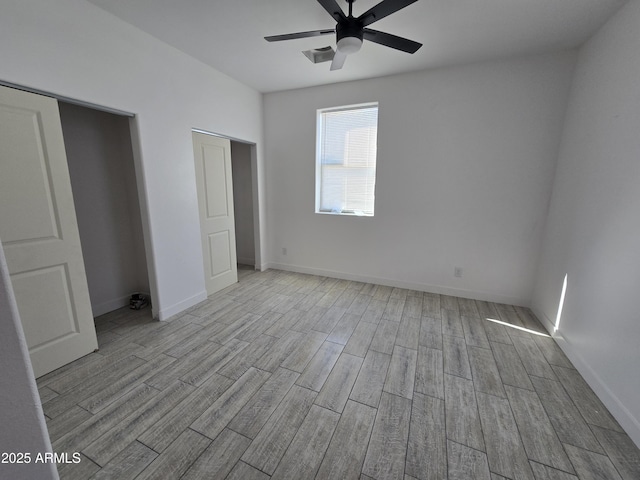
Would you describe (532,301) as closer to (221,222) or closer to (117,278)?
(221,222)

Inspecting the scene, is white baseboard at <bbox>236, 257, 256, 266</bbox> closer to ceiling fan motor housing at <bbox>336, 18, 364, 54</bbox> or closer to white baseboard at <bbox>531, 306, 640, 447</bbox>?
ceiling fan motor housing at <bbox>336, 18, 364, 54</bbox>

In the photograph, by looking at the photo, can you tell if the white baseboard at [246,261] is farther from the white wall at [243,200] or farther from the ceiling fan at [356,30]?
the ceiling fan at [356,30]

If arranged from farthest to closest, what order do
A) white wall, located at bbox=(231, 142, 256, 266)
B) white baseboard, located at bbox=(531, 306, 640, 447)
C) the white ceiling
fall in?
white wall, located at bbox=(231, 142, 256, 266)
the white ceiling
white baseboard, located at bbox=(531, 306, 640, 447)

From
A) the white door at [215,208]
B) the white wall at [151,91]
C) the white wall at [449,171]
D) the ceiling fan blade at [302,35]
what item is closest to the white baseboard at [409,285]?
the white wall at [449,171]

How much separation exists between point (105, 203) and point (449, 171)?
157 inches

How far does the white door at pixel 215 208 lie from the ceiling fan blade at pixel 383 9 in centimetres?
217

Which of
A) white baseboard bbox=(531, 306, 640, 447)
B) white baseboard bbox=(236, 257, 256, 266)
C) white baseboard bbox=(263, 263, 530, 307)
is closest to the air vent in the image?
white baseboard bbox=(263, 263, 530, 307)

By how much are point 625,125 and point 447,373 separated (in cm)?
220

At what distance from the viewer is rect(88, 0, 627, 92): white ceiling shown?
199 centimetres

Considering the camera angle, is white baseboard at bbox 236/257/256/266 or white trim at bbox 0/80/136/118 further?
white baseboard at bbox 236/257/256/266

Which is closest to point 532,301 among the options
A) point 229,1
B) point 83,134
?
point 229,1

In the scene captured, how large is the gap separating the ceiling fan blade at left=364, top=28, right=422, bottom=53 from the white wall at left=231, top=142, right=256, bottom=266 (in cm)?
276

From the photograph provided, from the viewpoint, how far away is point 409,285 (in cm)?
360

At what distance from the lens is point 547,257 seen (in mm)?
2771
